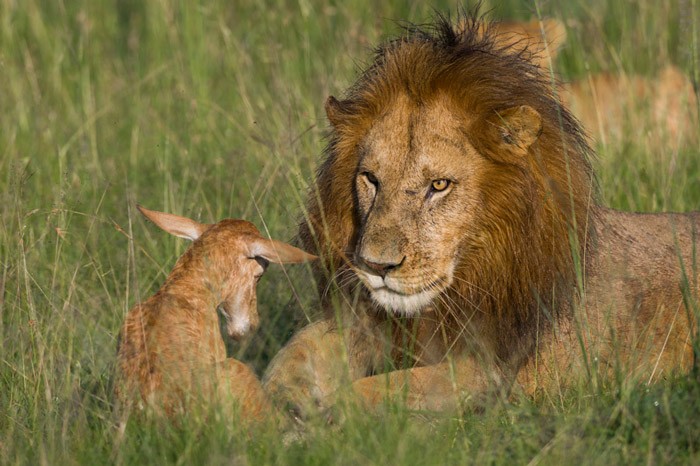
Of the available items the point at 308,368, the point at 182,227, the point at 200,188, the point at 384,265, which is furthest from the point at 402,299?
the point at 200,188

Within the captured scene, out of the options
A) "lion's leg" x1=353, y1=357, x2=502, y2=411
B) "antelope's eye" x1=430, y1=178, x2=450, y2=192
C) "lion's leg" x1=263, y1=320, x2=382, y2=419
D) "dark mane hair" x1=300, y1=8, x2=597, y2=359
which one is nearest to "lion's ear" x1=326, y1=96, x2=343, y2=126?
"dark mane hair" x1=300, y1=8, x2=597, y2=359

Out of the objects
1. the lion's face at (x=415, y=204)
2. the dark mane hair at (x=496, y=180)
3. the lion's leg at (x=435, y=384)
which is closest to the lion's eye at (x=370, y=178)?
the lion's face at (x=415, y=204)

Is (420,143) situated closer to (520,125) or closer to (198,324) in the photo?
(520,125)

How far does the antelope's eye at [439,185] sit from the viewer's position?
4184 mm

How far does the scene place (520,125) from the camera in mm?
4215

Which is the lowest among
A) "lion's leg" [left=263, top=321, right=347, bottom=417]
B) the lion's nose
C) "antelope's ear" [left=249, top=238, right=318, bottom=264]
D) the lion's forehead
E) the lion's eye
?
"lion's leg" [left=263, top=321, right=347, bottom=417]

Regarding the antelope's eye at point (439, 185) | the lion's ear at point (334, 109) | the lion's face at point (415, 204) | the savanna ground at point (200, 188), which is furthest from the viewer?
the lion's ear at point (334, 109)

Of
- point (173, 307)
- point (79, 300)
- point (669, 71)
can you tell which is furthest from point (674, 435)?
point (669, 71)

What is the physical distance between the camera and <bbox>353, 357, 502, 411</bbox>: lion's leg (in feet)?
13.5

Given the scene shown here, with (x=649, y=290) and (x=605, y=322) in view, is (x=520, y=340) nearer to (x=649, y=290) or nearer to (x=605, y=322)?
(x=605, y=322)

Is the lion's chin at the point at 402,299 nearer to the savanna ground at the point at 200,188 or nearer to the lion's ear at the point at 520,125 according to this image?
the savanna ground at the point at 200,188

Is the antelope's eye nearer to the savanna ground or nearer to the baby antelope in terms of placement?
the baby antelope

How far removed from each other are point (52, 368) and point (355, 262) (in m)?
1.16

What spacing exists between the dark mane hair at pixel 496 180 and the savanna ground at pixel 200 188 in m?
0.28
